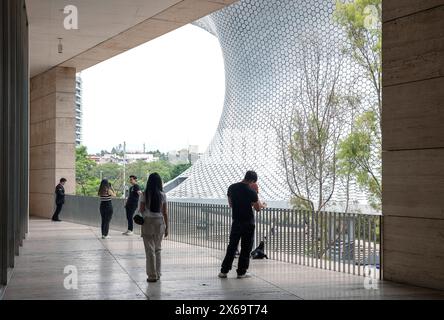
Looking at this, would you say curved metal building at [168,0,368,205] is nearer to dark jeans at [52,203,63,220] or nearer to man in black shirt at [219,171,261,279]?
dark jeans at [52,203,63,220]

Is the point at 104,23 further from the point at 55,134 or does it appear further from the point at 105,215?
the point at 55,134

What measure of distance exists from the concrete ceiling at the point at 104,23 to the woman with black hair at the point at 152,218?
796cm

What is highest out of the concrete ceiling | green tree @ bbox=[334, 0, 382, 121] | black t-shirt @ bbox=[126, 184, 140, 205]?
green tree @ bbox=[334, 0, 382, 121]

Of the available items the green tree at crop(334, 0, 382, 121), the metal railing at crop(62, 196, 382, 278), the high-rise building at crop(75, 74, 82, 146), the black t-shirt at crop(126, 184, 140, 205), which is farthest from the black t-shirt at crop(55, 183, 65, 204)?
the high-rise building at crop(75, 74, 82, 146)

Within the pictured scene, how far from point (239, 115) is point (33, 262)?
125 feet

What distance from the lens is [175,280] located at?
9.64 meters

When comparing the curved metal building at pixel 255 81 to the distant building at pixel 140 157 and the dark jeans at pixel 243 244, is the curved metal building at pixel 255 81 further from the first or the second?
the distant building at pixel 140 157

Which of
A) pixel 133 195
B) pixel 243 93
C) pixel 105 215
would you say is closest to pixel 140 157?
pixel 243 93

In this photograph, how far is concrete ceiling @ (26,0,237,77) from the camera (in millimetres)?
16406

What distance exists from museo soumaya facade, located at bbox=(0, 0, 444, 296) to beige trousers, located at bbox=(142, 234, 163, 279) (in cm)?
200

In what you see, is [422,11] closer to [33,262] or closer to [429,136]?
[429,136]

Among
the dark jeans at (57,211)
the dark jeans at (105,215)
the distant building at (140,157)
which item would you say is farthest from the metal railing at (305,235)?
the distant building at (140,157)

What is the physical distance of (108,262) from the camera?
1194 centimetres

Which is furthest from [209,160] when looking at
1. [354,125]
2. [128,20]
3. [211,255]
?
[211,255]
